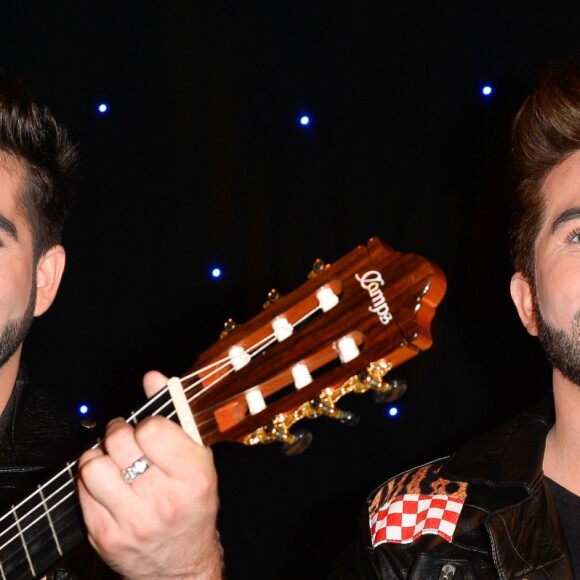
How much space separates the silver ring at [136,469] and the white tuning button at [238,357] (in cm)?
18

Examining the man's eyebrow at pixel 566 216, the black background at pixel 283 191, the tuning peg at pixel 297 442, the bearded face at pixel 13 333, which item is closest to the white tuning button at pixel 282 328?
the tuning peg at pixel 297 442

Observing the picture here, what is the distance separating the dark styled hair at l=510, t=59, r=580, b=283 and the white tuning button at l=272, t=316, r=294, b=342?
81cm

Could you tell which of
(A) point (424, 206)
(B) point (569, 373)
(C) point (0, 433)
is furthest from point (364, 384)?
(A) point (424, 206)

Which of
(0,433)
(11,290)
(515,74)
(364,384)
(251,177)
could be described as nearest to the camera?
(364,384)

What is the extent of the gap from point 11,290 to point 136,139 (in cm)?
169

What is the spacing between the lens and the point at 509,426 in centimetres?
206

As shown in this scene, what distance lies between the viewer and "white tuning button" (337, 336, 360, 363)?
127 centimetres

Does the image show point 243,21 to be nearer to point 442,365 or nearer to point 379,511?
point 442,365

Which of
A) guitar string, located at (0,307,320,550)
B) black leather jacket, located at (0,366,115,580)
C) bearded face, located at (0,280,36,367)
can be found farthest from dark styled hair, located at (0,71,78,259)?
guitar string, located at (0,307,320,550)

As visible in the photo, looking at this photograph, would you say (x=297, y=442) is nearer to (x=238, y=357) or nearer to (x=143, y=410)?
(x=238, y=357)

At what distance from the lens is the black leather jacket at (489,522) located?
181 centimetres

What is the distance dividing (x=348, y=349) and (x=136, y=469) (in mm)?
350

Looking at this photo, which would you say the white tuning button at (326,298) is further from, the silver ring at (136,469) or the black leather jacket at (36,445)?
the black leather jacket at (36,445)

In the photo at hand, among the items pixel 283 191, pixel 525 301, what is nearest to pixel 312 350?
pixel 525 301
